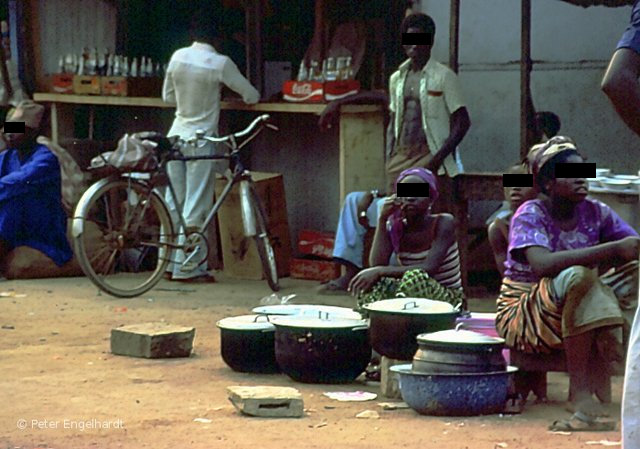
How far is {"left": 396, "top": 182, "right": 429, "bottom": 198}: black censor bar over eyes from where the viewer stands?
24.2 feet

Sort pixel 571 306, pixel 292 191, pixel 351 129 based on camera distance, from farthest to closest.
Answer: pixel 292 191
pixel 351 129
pixel 571 306

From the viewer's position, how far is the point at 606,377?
6262 millimetres

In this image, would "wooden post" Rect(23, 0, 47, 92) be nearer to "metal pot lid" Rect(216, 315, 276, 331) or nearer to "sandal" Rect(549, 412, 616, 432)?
"metal pot lid" Rect(216, 315, 276, 331)

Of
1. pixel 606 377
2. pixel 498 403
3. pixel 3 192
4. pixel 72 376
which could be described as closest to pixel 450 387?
pixel 498 403

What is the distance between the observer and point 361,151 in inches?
436

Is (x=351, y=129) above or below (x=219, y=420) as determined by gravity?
above

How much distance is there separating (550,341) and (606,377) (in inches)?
11.6

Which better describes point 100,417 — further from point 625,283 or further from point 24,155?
point 24,155

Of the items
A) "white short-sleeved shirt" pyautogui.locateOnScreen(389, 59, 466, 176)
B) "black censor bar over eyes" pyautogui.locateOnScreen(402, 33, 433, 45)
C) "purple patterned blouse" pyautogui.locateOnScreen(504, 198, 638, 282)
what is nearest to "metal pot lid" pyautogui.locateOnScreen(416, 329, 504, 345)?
"purple patterned blouse" pyautogui.locateOnScreen(504, 198, 638, 282)

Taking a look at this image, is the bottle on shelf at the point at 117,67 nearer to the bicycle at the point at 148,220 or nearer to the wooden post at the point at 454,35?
the bicycle at the point at 148,220

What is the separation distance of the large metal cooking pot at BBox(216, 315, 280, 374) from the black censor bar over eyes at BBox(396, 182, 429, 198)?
0.93m

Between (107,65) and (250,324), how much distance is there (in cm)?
640

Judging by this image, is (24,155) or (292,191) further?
(292,191)

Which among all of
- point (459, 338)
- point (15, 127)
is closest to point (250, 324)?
point (459, 338)
